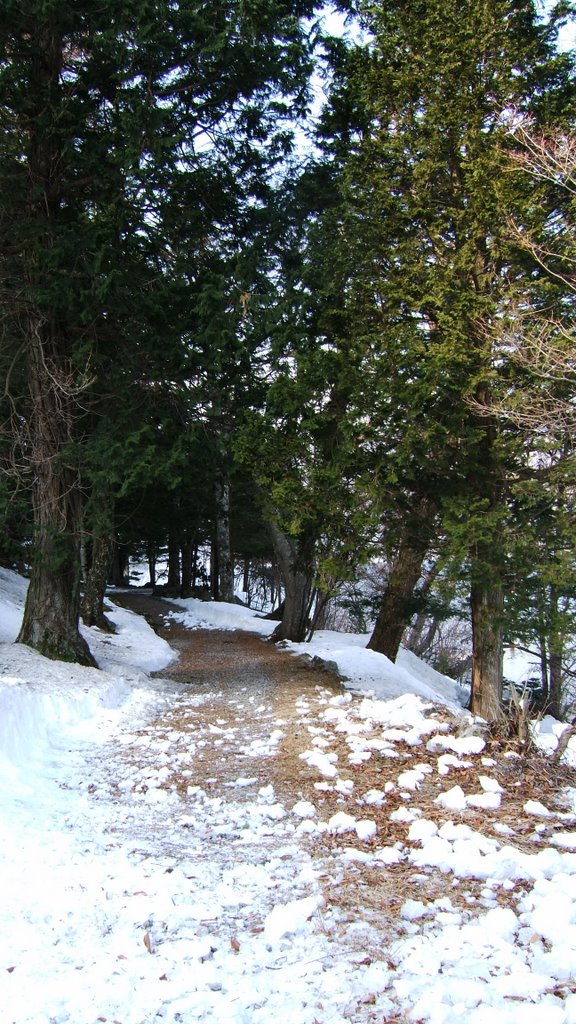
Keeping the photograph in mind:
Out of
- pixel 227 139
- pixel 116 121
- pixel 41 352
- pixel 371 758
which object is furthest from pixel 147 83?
pixel 371 758

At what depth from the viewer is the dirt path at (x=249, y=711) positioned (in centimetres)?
469

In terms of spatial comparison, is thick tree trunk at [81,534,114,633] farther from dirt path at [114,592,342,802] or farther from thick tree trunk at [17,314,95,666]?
thick tree trunk at [17,314,95,666]

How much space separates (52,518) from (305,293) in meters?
4.30

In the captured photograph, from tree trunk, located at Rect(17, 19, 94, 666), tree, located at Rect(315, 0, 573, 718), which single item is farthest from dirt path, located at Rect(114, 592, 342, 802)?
tree, located at Rect(315, 0, 573, 718)

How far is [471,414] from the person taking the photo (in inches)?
306

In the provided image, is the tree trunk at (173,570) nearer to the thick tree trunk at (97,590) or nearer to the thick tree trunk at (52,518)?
the thick tree trunk at (97,590)

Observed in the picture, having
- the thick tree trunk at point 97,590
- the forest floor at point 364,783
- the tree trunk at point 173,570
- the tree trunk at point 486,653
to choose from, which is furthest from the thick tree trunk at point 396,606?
the tree trunk at point 173,570

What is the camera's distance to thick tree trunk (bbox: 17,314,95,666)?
827 centimetres

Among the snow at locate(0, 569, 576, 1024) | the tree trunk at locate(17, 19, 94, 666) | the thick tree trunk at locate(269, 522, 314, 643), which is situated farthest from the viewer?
the thick tree trunk at locate(269, 522, 314, 643)

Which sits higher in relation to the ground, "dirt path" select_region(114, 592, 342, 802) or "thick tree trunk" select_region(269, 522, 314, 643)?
"thick tree trunk" select_region(269, 522, 314, 643)

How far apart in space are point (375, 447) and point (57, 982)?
648cm

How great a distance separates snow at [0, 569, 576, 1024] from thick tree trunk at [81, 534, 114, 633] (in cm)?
836

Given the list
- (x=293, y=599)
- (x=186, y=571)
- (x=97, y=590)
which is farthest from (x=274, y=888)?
(x=186, y=571)

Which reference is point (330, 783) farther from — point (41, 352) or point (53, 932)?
point (41, 352)
